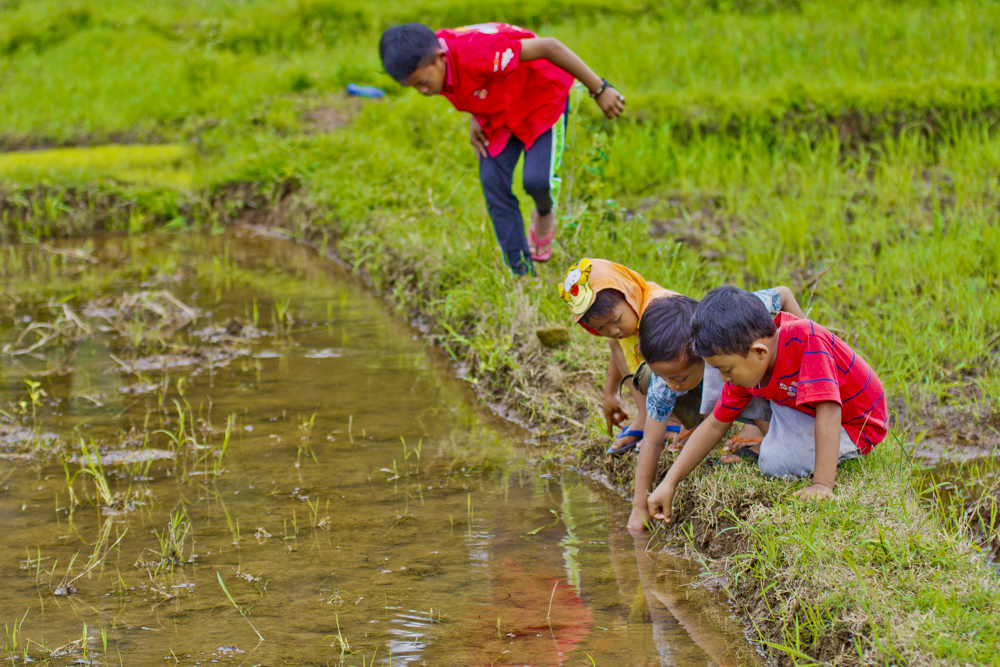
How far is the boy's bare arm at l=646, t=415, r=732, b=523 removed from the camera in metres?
2.54

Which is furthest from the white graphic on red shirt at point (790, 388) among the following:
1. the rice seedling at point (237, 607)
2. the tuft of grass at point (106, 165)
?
the tuft of grass at point (106, 165)

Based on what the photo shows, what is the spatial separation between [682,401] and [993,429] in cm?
125

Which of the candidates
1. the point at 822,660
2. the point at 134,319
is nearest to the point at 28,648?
the point at 822,660

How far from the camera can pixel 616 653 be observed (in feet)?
7.11

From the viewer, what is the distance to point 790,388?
95.3 inches

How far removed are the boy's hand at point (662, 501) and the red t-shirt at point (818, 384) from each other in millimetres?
291

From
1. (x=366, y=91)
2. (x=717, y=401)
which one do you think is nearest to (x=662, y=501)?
(x=717, y=401)

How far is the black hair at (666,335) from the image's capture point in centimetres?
253

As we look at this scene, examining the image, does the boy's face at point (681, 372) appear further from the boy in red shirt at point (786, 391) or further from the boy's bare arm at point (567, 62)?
the boy's bare arm at point (567, 62)

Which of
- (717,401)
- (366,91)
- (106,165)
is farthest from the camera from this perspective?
(366,91)

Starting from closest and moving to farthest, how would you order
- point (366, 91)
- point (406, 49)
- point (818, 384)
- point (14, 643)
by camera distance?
point (14, 643) → point (818, 384) → point (406, 49) → point (366, 91)

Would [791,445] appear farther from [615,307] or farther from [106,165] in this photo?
[106,165]

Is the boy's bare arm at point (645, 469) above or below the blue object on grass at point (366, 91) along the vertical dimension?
below

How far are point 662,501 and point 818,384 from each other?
61 cm
